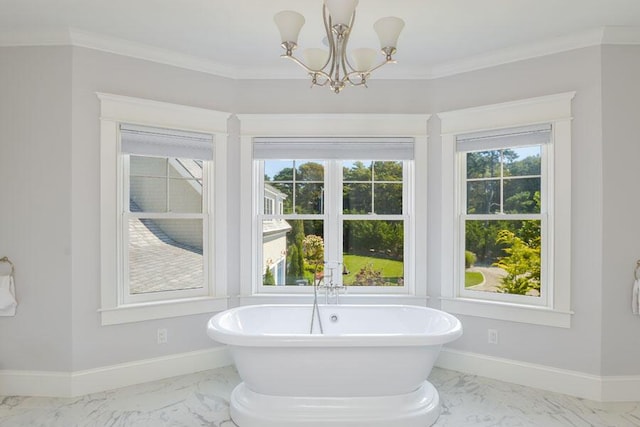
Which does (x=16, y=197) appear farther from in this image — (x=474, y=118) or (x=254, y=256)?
(x=474, y=118)

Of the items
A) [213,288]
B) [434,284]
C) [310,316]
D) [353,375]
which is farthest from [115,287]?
[434,284]

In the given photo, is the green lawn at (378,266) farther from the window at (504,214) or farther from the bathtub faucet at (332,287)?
the window at (504,214)

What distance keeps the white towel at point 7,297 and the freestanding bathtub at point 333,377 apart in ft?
4.90

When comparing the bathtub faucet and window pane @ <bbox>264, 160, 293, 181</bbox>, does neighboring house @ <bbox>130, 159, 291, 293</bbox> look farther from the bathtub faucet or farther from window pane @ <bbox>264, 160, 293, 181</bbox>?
the bathtub faucet

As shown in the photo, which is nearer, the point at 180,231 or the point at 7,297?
the point at 7,297

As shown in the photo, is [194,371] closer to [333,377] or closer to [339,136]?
[333,377]

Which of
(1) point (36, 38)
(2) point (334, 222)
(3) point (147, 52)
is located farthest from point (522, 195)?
(1) point (36, 38)

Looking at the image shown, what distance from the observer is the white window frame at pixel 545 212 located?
9.66 feet

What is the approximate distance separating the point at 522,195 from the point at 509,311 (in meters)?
0.91

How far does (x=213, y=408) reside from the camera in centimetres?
270

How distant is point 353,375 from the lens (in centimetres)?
246

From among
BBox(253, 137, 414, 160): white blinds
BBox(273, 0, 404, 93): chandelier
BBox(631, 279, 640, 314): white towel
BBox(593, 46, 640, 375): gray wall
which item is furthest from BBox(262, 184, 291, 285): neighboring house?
BBox(631, 279, 640, 314): white towel

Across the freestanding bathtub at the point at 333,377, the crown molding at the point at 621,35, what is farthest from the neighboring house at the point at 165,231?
the crown molding at the point at 621,35

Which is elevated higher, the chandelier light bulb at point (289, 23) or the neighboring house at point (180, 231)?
the chandelier light bulb at point (289, 23)
